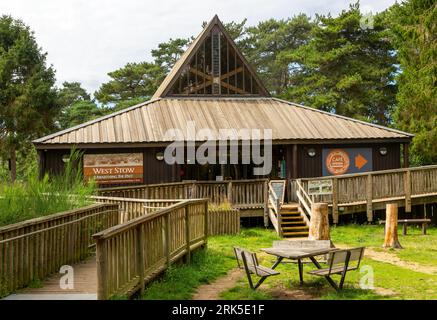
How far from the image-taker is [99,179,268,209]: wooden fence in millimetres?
17875

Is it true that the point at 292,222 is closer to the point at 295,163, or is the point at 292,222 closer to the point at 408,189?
the point at 295,163

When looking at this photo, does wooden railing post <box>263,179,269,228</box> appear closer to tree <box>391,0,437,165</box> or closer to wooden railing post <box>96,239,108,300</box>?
wooden railing post <box>96,239,108,300</box>

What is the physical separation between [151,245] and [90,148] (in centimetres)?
1252

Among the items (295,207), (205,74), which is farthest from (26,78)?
(295,207)

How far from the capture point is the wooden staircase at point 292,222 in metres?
16.0

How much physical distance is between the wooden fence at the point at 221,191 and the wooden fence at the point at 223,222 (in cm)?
180

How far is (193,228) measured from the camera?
1116 cm

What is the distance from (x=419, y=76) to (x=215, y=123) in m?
14.7

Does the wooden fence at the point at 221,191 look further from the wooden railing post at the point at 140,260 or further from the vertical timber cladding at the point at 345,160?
the wooden railing post at the point at 140,260

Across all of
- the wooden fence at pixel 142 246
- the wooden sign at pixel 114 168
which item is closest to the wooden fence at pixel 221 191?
the wooden sign at pixel 114 168

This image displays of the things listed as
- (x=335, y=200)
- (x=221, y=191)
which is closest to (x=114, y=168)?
(x=221, y=191)

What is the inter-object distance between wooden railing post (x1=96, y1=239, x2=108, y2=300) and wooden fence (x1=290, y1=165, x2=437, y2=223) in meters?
12.7

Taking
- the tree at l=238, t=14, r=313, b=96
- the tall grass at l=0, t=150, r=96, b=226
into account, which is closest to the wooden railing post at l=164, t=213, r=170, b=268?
the tall grass at l=0, t=150, r=96, b=226
